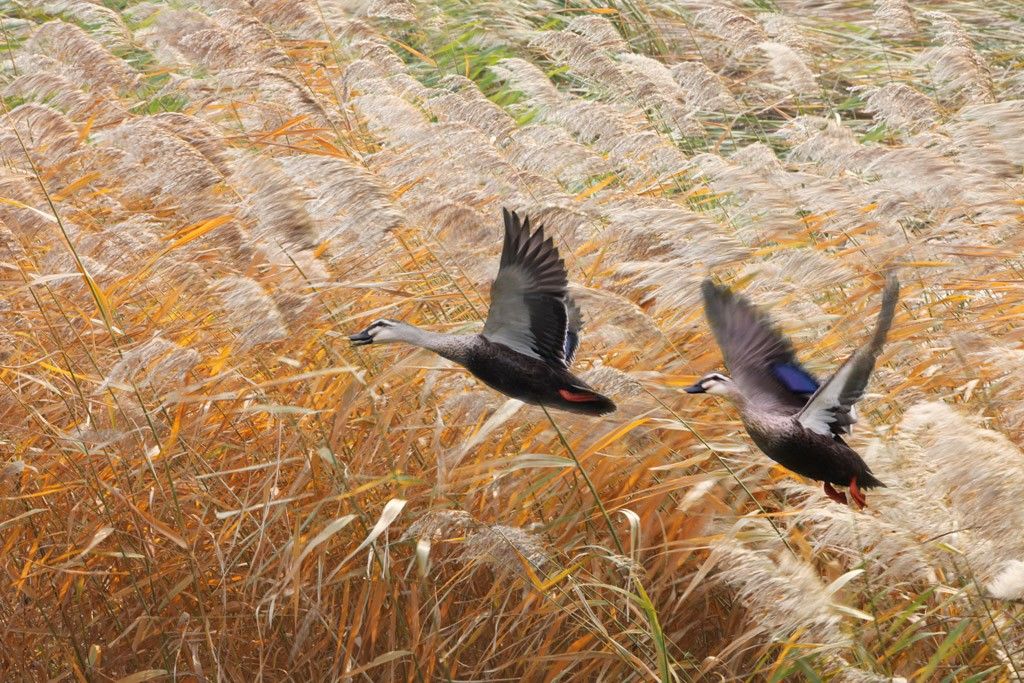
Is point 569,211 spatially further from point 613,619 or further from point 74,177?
point 74,177

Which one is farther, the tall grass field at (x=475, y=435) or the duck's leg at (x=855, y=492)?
the tall grass field at (x=475, y=435)

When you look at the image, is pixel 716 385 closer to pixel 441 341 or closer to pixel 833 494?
pixel 833 494

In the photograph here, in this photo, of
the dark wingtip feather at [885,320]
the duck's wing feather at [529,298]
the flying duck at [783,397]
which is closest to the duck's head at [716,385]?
the flying duck at [783,397]

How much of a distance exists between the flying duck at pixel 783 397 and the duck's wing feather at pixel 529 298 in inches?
9.2

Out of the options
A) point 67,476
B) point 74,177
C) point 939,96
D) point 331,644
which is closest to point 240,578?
point 331,644

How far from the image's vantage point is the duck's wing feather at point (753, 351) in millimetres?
2213

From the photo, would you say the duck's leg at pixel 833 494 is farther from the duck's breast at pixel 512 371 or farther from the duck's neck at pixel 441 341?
the duck's neck at pixel 441 341

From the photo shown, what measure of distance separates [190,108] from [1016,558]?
3250 millimetres

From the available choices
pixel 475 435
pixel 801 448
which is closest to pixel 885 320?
pixel 801 448

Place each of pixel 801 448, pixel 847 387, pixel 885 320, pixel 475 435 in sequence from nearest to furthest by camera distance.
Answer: pixel 885 320, pixel 847 387, pixel 801 448, pixel 475 435

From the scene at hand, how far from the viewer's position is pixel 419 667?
99.6 inches

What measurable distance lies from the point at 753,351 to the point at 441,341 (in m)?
0.52

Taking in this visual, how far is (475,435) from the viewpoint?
255 centimetres

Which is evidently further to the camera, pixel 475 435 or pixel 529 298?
pixel 475 435
